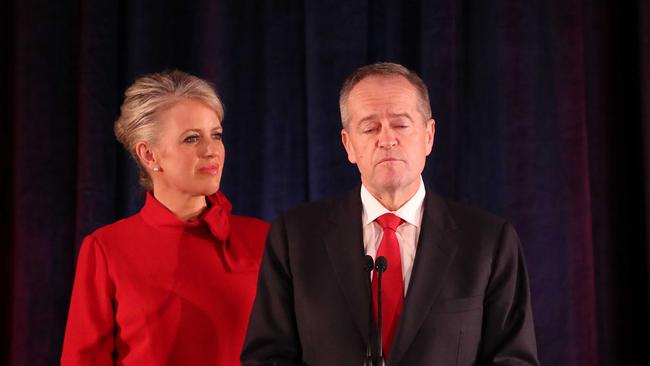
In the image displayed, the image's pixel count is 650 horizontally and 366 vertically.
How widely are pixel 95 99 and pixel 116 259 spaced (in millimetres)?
1036

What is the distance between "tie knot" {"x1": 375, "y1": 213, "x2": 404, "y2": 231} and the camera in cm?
194

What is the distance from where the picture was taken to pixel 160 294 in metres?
2.33

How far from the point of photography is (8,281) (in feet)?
10.7

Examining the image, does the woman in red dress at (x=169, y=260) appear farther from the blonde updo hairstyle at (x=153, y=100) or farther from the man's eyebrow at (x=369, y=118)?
the man's eyebrow at (x=369, y=118)

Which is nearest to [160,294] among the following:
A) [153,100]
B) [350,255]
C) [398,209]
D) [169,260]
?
[169,260]

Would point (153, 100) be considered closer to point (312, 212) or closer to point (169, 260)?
point (169, 260)

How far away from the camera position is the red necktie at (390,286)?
183cm

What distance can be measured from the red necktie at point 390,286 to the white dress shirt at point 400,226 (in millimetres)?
32

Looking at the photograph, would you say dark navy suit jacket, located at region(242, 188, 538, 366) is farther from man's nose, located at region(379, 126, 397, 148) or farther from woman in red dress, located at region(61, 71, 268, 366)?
woman in red dress, located at region(61, 71, 268, 366)

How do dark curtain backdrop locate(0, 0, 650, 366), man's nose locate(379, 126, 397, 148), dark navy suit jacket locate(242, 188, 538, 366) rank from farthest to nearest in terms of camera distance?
dark curtain backdrop locate(0, 0, 650, 366) → man's nose locate(379, 126, 397, 148) → dark navy suit jacket locate(242, 188, 538, 366)

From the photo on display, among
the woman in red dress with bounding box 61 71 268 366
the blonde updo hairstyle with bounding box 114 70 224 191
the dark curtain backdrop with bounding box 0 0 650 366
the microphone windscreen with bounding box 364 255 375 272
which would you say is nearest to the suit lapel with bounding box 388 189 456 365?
the microphone windscreen with bounding box 364 255 375 272

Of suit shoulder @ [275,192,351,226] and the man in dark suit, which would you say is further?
suit shoulder @ [275,192,351,226]

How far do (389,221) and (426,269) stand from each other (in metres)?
0.17

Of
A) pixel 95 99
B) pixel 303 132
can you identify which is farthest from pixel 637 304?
pixel 95 99
